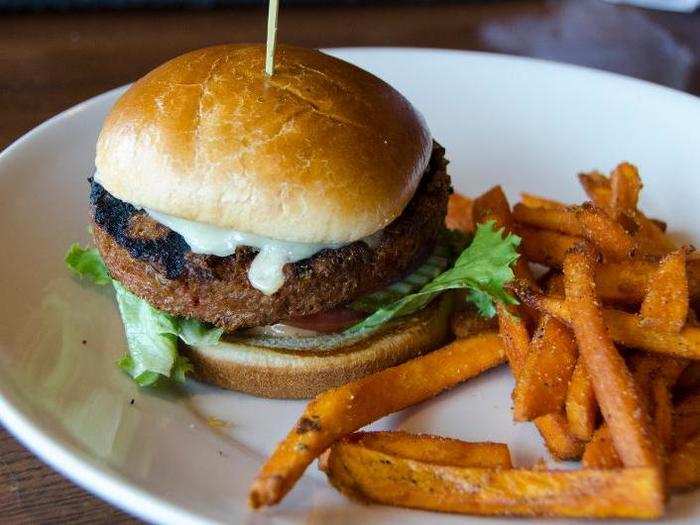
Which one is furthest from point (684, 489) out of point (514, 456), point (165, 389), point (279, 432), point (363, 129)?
point (165, 389)

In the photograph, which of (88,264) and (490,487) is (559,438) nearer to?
(490,487)

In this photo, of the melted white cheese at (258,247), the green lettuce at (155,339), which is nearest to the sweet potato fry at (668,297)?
the melted white cheese at (258,247)

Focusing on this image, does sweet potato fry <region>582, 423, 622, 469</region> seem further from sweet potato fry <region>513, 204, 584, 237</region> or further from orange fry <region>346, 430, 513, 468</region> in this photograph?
sweet potato fry <region>513, 204, 584, 237</region>

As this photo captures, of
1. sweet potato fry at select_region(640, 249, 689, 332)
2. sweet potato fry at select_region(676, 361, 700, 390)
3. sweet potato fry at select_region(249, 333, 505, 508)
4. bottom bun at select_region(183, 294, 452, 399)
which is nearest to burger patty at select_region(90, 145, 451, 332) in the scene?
bottom bun at select_region(183, 294, 452, 399)

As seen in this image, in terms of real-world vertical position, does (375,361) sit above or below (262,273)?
below

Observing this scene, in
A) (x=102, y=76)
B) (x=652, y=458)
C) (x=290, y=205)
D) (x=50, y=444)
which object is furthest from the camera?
(x=102, y=76)

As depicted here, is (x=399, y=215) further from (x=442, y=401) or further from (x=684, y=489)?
(x=684, y=489)
